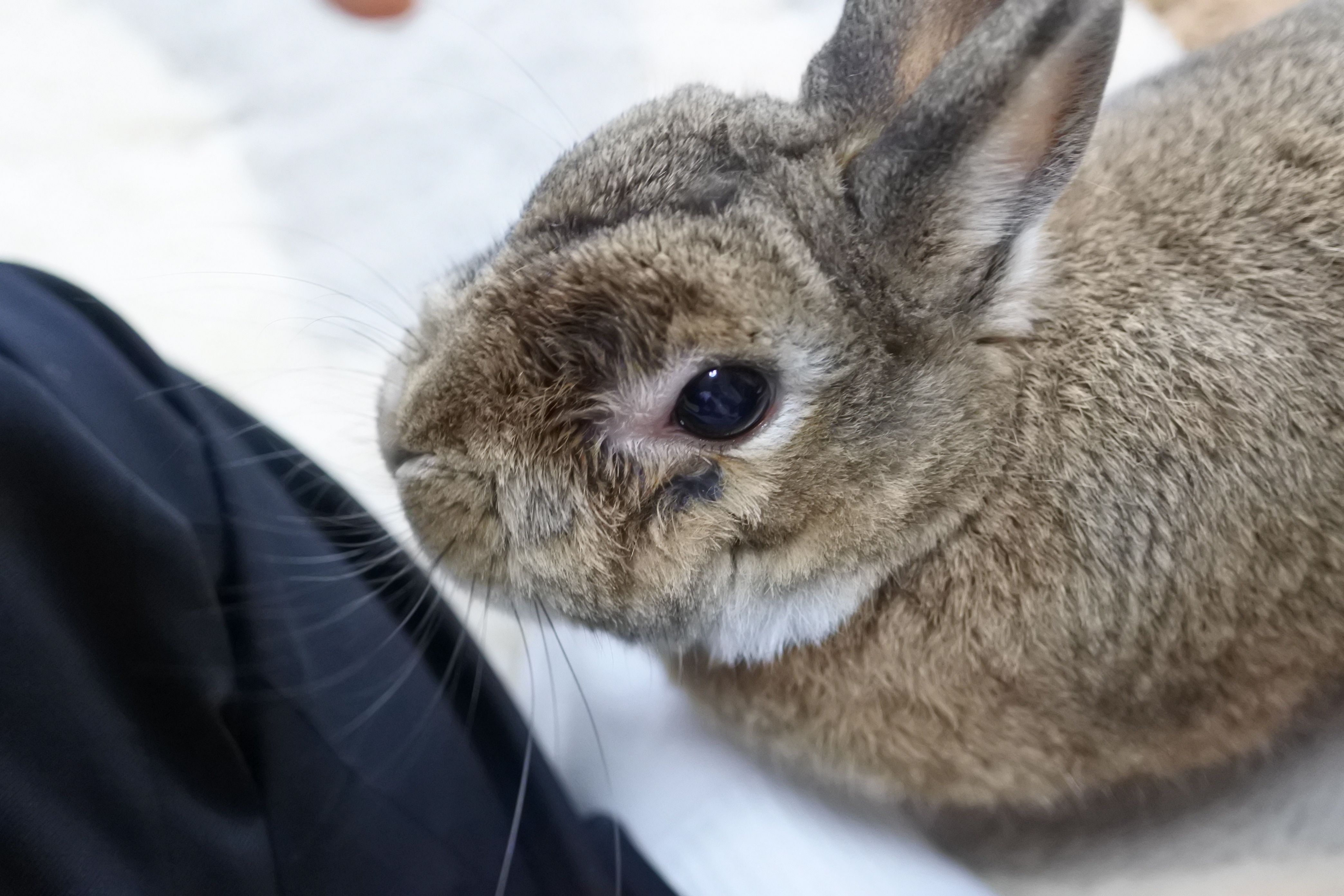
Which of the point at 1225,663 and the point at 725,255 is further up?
the point at 725,255

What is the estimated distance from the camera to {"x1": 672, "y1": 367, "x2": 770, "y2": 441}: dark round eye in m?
0.62

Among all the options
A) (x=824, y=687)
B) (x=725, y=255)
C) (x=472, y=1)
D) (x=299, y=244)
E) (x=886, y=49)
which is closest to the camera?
(x=725, y=255)

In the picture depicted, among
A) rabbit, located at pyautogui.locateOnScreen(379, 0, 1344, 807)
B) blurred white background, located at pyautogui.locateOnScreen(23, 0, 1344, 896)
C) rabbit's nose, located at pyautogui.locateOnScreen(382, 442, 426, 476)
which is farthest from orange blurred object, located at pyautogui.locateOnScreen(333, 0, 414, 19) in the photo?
rabbit's nose, located at pyautogui.locateOnScreen(382, 442, 426, 476)

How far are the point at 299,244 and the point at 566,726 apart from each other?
885 millimetres

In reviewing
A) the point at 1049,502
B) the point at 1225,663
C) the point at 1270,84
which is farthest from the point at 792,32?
the point at 1225,663

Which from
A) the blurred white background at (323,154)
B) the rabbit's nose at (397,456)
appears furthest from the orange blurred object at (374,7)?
the rabbit's nose at (397,456)

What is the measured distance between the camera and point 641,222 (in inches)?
24.9

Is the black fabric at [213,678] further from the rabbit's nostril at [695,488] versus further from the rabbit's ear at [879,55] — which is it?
the rabbit's ear at [879,55]

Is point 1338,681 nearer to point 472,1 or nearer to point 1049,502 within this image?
point 1049,502

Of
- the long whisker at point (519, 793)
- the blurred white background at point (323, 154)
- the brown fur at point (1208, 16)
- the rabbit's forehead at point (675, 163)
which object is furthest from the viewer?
the brown fur at point (1208, 16)

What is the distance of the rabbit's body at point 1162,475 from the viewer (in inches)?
28.7

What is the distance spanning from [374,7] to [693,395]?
1.26 m

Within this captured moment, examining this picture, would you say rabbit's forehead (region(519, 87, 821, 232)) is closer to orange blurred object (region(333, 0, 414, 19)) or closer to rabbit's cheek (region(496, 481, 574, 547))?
rabbit's cheek (region(496, 481, 574, 547))

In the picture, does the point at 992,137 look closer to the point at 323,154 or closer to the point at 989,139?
the point at 989,139
